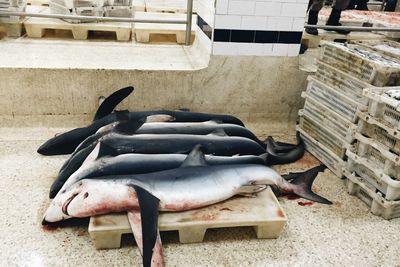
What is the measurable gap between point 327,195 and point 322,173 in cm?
32

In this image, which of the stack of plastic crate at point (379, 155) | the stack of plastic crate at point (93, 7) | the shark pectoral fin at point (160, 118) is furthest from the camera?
the stack of plastic crate at point (93, 7)

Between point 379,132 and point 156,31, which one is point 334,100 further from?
point 156,31

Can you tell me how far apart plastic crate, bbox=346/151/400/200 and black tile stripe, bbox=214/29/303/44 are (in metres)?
1.34

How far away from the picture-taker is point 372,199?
2785 millimetres

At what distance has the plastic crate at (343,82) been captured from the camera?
286 centimetres

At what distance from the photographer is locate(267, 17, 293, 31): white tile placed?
3555 millimetres

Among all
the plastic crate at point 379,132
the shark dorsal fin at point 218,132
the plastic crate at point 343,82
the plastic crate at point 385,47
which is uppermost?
the plastic crate at point 385,47

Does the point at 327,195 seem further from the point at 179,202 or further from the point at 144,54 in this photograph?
the point at 144,54

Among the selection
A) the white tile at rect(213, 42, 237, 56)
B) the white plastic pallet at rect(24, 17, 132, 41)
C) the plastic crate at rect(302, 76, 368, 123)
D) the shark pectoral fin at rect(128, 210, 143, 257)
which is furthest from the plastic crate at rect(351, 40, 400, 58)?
the white plastic pallet at rect(24, 17, 132, 41)

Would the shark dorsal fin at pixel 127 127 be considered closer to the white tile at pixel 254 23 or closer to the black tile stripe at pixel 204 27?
the black tile stripe at pixel 204 27

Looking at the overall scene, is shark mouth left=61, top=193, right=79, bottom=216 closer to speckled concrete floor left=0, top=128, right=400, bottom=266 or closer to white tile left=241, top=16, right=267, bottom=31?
speckled concrete floor left=0, top=128, right=400, bottom=266

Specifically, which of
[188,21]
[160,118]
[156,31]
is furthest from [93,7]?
[160,118]

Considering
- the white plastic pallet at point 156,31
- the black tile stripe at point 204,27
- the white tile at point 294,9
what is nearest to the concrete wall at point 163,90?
the black tile stripe at point 204,27

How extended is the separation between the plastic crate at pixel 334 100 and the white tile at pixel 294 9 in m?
0.65
